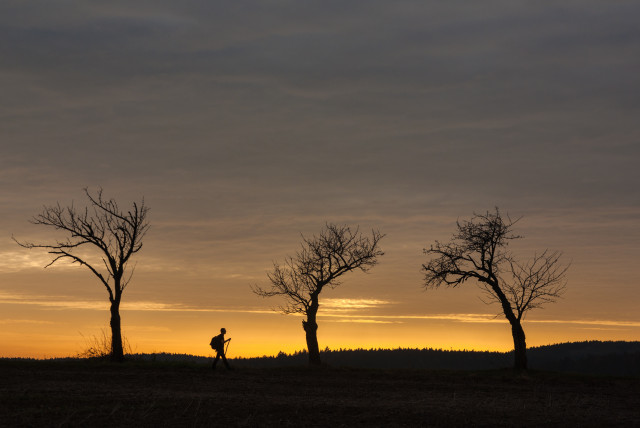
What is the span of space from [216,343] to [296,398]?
14434mm

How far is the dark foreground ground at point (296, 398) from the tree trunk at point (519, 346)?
4.44 meters

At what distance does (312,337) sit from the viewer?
148ft

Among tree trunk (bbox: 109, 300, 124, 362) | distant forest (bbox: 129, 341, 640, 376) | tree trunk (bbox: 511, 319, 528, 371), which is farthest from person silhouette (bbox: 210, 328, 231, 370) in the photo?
distant forest (bbox: 129, 341, 640, 376)

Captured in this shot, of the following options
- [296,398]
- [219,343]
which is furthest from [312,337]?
[296,398]

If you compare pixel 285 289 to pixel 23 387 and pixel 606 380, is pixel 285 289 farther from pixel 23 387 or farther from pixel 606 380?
pixel 23 387

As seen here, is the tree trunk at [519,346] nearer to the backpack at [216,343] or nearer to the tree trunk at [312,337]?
the tree trunk at [312,337]

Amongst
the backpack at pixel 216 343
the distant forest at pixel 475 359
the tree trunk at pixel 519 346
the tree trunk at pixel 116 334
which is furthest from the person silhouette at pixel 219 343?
the distant forest at pixel 475 359

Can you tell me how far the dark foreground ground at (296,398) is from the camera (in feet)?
61.4

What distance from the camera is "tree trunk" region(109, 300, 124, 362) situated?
41344mm

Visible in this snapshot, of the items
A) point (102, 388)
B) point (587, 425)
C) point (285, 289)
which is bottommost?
point (587, 425)

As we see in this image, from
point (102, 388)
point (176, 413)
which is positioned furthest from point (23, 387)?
point (176, 413)

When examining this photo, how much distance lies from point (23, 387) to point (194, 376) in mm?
9189

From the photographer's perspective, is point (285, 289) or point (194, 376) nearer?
point (194, 376)

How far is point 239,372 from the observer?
3650 centimetres
